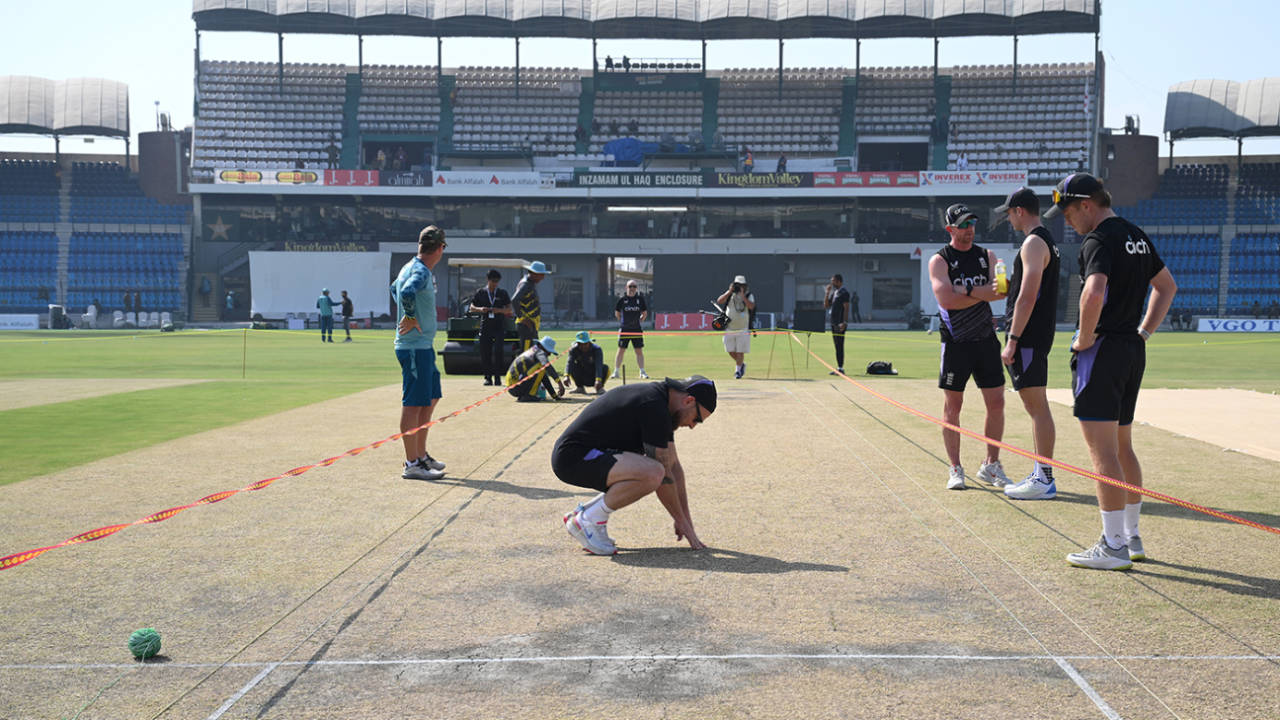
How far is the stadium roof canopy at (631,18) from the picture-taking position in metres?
54.3

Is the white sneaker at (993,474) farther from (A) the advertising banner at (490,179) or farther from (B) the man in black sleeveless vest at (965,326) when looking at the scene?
(A) the advertising banner at (490,179)

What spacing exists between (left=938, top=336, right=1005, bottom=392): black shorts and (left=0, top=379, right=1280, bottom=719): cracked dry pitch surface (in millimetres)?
879

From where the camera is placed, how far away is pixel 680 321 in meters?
50.2

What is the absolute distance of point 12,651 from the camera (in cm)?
428

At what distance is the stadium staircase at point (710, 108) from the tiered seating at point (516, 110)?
24.8ft

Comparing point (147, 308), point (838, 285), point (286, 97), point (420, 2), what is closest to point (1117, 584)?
point (838, 285)

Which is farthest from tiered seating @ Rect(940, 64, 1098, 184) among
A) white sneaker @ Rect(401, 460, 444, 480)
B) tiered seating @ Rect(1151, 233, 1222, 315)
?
white sneaker @ Rect(401, 460, 444, 480)

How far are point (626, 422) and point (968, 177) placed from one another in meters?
49.2

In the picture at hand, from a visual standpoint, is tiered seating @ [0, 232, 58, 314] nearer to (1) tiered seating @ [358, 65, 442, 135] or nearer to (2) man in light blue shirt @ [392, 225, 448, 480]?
(1) tiered seating @ [358, 65, 442, 135]

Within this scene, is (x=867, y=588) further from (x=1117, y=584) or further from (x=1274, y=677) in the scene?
(x=1274, y=677)

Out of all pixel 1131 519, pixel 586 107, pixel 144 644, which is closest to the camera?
pixel 144 644

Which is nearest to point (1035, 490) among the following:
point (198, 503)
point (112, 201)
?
point (198, 503)

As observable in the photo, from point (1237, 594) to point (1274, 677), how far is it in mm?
1230

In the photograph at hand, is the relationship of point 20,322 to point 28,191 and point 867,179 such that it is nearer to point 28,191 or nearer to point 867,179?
point 28,191
